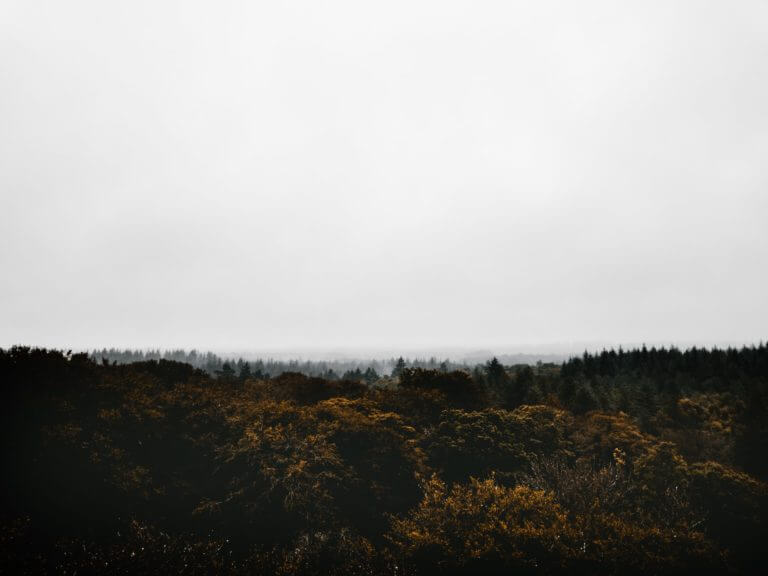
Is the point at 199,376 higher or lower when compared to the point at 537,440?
higher

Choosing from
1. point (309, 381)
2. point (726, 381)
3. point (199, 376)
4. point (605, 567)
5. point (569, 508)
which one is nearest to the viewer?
point (605, 567)

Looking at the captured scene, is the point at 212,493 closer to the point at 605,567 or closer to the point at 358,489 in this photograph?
the point at 358,489

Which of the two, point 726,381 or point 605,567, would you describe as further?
point 726,381

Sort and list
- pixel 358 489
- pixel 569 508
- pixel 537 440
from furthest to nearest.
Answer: pixel 537 440 → pixel 358 489 → pixel 569 508

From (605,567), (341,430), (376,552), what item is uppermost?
(341,430)

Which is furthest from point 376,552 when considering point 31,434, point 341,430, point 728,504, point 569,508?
point 728,504

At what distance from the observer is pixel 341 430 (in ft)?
84.3

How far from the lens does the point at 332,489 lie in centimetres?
2162

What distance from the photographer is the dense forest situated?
16.5m

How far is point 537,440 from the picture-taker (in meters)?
28.9

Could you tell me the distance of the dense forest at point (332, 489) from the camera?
16.5 metres

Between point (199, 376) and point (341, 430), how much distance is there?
20.7 meters

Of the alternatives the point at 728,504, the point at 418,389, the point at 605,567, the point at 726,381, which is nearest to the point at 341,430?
the point at 418,389

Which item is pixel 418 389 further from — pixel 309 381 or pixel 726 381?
pixel 726 381
